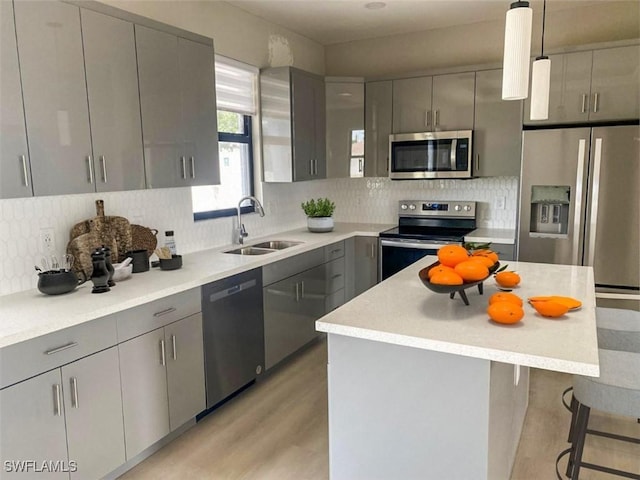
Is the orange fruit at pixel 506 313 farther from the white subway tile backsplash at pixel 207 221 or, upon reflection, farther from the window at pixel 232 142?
the window at pixel 232 142

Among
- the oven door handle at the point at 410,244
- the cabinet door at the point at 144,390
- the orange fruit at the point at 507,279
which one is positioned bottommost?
the cabinet door at the point at 144,390

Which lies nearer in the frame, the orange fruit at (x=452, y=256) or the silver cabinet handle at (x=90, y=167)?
the orange fruit at (x=452, y=256)

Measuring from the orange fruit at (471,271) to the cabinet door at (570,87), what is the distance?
2.42m

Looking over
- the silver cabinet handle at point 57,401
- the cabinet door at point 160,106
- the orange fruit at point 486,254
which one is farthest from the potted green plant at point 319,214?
the silver cabinet handle at point 57,401

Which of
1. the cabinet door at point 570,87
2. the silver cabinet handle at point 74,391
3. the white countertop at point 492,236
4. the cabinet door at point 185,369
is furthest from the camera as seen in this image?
the white countertop at point 492,236

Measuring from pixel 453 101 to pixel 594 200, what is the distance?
144 cm

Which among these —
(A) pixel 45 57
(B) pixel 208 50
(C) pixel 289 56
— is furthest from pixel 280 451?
(C) pixel 289 56

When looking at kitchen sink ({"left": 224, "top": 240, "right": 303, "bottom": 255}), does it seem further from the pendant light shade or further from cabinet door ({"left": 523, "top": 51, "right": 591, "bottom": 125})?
cabinet door ({"left": 523, "top": 51, "right": 591, "bottom": 125})

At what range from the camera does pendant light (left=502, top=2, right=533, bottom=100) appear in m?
1.67

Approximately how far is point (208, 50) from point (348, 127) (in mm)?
1824

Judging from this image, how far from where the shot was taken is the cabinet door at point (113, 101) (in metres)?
2.31

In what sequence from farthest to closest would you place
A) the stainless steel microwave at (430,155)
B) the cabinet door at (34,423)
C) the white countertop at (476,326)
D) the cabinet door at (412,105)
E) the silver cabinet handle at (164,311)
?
the cabinet door at (412,105)
the stainless steel microwave at (430,155)
the silver cabinet handle at (164,311)
the cabinet door at (34,423)
the white countertop at (476,326)

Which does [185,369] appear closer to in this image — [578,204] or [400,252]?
[400,252]

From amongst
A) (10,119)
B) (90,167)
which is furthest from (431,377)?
(10,119)
